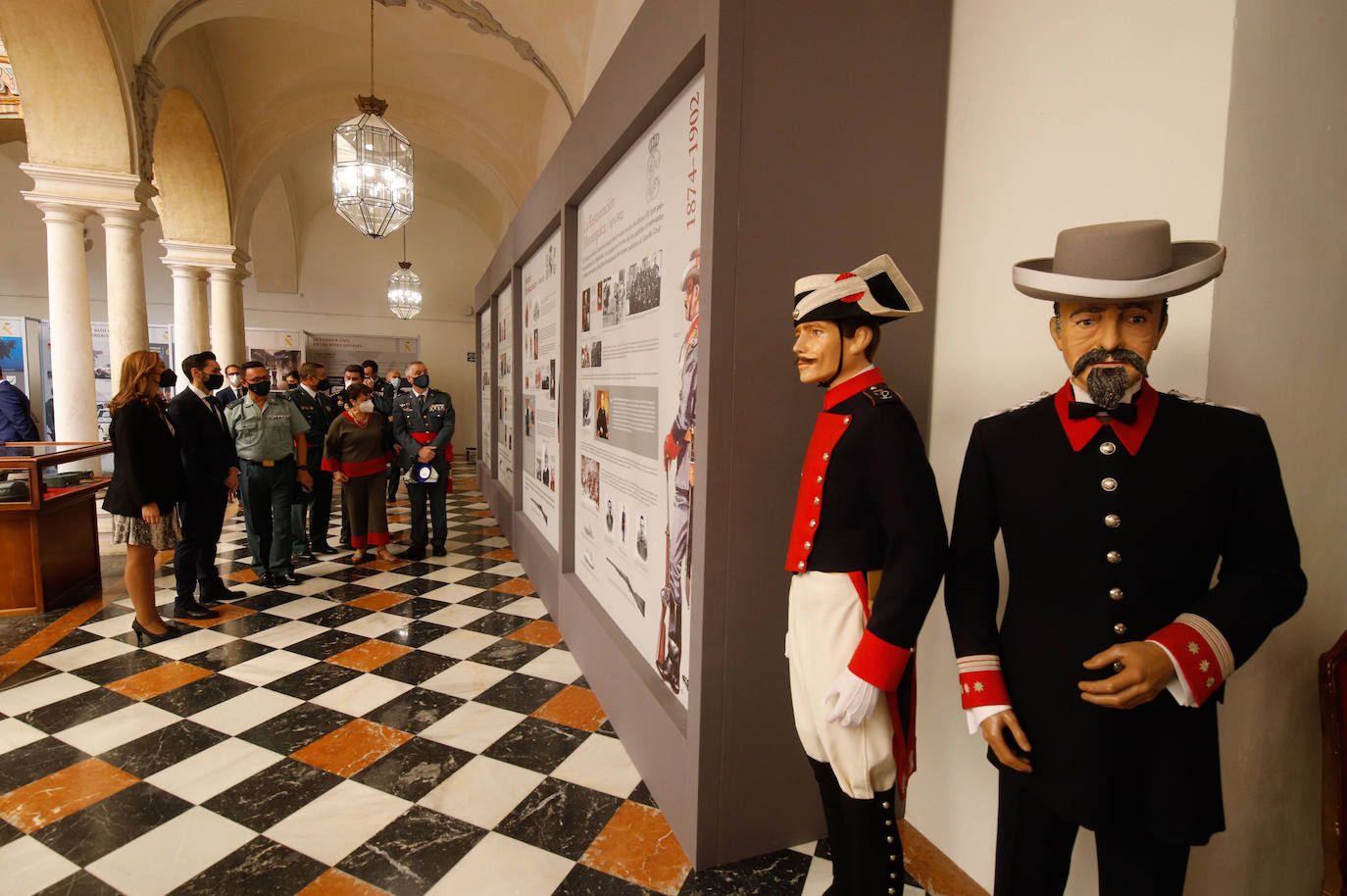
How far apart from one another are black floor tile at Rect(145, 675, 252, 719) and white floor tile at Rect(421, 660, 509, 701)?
0.89 metres

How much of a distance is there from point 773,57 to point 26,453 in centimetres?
522

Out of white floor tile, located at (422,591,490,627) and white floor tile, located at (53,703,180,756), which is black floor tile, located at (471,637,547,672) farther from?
white floor tile, located at (53,703,180,756)

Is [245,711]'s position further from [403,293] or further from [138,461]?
[403,293]

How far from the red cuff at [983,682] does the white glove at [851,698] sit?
17 cm

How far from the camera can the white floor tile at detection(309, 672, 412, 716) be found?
2844mm

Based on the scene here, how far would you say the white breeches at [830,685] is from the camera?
1.31m

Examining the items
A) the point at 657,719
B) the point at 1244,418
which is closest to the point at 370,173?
the point at 657,719

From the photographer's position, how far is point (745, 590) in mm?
1779

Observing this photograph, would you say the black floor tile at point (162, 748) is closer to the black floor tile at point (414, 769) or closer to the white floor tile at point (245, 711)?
the white floor tile at point (245, 711)

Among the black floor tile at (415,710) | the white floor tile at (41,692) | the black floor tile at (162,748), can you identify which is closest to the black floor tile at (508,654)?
the black floor tile at (415,710)

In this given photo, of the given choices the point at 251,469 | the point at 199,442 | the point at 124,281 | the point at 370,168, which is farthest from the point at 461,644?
the point at 124,281

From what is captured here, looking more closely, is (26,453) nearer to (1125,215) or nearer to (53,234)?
(53,234)

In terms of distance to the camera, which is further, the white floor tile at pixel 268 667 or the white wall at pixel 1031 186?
the white floor tile at pixel 268 667

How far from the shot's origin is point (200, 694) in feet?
9.61
